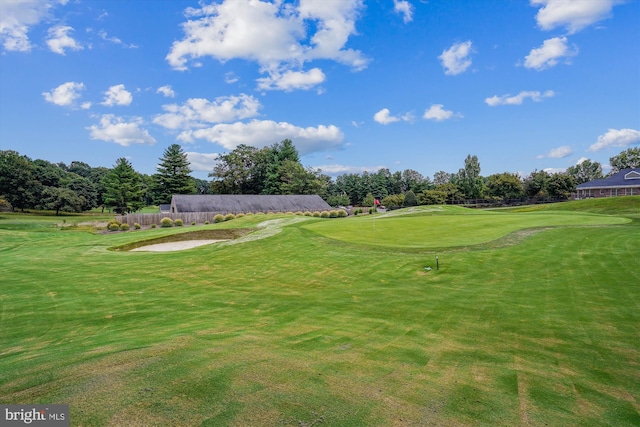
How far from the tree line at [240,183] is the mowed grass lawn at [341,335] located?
51.1 meters

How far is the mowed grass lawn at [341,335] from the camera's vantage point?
153 inches

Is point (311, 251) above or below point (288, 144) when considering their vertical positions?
below

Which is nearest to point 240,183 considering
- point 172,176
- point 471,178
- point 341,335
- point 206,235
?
point 172,176


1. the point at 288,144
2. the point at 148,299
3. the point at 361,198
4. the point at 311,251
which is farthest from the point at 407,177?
the point at 148,299

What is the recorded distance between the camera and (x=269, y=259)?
15.9 m

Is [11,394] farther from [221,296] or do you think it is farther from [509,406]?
[221,296]

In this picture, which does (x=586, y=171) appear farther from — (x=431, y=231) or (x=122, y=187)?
(x=122, y=187)

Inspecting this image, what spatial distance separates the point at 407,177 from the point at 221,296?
107 meters

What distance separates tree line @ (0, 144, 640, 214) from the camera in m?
70.3

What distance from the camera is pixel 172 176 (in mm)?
77375

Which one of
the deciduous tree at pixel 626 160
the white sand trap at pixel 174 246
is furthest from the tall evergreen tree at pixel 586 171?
the white sand trap at pixel 174 246

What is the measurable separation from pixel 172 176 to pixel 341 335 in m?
78.2

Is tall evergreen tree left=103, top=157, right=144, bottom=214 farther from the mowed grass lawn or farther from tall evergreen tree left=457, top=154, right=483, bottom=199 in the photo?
tall evergreen tree left=457, top=154, right=483, bottom=199

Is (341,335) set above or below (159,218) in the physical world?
below
